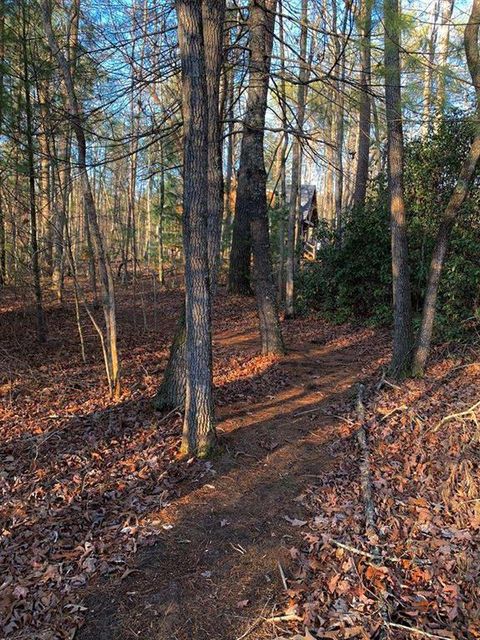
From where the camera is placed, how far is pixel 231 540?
11.9 ft

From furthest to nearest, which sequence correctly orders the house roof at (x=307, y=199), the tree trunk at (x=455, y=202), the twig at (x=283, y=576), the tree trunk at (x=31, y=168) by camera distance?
1. the house roof at (x=307, y=199)
2. the tree trunk at (x=31, y=168)
3. the tree trunk at (x=455, y=202)
4. the twig at (x=283, y=576)

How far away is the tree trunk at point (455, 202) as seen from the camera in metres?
5.63

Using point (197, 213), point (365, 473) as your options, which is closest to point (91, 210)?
point (197, 213)

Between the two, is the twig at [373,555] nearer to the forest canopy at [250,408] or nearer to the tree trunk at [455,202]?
the forest canopy at [250,408]

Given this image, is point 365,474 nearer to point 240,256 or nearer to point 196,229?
point 196,229

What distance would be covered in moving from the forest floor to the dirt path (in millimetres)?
13

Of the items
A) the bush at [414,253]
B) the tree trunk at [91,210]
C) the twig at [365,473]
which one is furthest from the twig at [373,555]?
the bush at [414,253]

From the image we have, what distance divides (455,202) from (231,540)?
195 inches

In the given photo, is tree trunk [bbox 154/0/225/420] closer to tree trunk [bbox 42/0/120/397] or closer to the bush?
tree trunk [bbox 42/0/120/397]

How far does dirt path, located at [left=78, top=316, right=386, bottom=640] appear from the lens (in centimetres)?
288

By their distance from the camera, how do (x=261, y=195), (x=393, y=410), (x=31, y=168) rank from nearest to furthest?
(x=393, y=410), (x=261, y=195), (x=31, y=168)

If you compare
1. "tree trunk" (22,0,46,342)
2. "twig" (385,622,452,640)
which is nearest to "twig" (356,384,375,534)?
"twig" (385,622,452,640)

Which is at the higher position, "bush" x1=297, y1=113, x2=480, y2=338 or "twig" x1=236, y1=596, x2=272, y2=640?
"bush" x1=297, y1=113, x2=480, y2=338

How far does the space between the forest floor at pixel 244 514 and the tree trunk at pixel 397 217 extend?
594 millimetres
